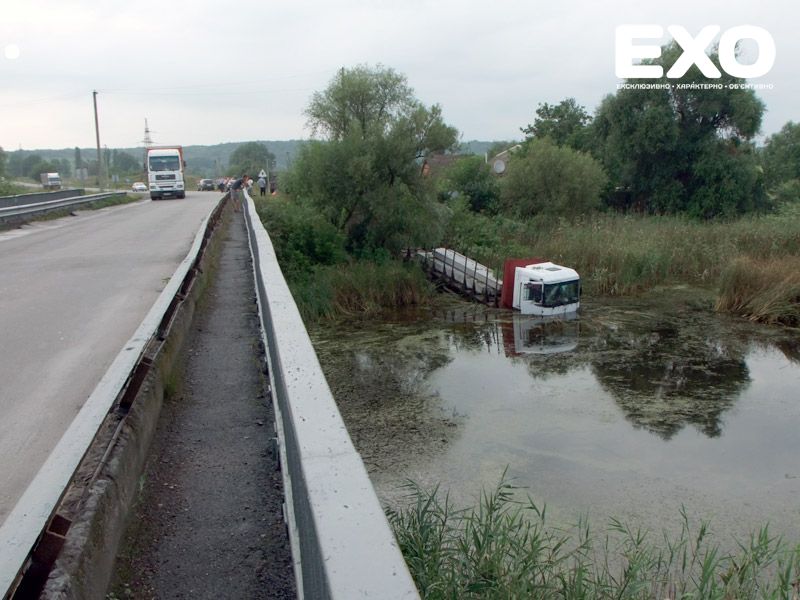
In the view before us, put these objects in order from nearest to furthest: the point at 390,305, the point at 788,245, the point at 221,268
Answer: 1. the point at 221,268
2. the point at 390,305
3. the point at 788,245

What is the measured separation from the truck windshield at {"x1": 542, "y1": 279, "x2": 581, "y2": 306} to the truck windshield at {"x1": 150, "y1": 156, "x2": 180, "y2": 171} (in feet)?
79.2

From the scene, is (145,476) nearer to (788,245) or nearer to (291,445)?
(291,445)

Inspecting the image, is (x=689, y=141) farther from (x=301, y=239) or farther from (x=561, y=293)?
(x=301, y=239)

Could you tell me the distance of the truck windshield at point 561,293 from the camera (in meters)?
18.8

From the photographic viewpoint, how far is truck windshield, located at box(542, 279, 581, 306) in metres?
18.8

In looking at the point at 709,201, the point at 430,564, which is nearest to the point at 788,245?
the point at 709,201

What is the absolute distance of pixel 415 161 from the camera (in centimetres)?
2492

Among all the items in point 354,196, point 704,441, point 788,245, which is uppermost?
point 354,196

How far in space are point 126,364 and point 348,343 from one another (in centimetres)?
1321

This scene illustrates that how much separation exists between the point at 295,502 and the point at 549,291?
1730 cm

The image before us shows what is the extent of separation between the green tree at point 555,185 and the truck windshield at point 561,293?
1818cm

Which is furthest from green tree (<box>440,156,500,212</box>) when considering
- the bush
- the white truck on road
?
the bush

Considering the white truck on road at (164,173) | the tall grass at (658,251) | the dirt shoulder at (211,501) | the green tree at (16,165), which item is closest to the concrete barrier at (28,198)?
the white truck on road at (164,173)

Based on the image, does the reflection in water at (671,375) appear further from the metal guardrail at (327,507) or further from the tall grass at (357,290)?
the metal guardrail at (327,507)
